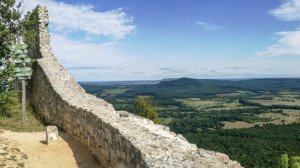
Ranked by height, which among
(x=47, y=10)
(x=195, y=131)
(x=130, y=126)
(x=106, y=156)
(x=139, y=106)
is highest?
(x=47, y=10)

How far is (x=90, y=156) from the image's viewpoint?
641cm

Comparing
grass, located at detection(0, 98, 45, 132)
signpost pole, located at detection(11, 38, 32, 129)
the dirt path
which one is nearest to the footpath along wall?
the dirt path

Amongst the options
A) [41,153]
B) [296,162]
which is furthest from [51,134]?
[296,162]

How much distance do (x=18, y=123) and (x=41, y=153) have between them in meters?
3.74

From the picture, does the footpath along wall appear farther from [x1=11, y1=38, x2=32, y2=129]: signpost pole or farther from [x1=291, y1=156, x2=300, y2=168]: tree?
[x1=291, y1=156, x2=300, y2=168]: tree

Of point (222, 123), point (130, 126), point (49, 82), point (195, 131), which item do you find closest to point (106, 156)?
point (130, 126)

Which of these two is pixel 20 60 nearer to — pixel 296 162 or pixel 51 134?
pixel 51 134

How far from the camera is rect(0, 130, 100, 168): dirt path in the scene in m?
5.75

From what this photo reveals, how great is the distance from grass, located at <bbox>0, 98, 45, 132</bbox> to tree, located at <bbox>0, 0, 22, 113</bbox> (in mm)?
559

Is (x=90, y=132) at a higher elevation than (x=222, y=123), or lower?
higher

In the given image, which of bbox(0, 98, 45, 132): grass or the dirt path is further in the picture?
bbox(0, 98, 45, 132): grass

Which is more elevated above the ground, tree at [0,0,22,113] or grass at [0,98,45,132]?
tree at [0,0,22,113]

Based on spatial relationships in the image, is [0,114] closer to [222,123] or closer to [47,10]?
[47,10]

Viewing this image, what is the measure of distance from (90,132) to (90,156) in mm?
681
